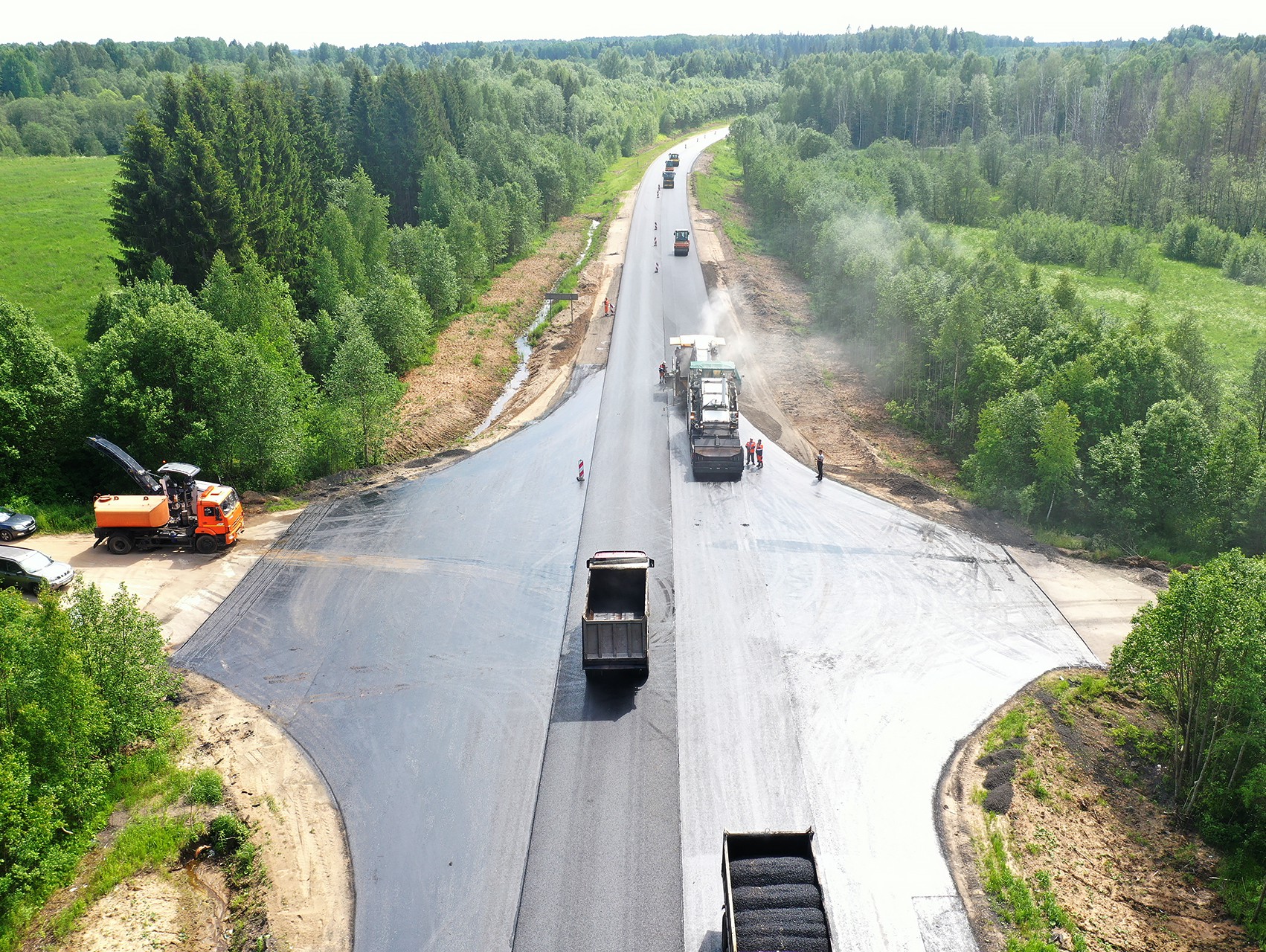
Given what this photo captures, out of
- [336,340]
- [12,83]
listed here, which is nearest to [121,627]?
[336,340]

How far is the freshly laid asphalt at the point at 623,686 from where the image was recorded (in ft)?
68.3

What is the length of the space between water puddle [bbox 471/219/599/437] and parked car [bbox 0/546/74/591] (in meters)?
21.5

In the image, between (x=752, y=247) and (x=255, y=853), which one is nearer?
(x=255, y=853)

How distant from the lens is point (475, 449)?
46.3 meters

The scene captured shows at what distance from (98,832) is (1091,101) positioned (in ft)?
537

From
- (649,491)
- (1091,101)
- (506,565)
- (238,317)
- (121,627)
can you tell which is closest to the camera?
(121,627)

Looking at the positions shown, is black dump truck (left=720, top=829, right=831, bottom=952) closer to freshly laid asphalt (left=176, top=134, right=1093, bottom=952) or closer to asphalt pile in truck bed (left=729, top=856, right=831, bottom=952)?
asphalt pile in truck bed (left=729, top=856, right=831, bottom=952)

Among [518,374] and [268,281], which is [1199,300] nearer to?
[518,374]

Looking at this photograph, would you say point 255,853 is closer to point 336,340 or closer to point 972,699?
point 972,699

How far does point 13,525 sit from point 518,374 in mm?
31418

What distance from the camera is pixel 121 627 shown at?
2481 centimetres

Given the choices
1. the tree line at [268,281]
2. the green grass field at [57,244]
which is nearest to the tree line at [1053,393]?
the tree line at [268,281]

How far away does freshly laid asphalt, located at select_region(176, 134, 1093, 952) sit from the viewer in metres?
20.8

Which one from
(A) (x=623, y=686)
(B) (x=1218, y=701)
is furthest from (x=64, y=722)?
(B) (x=1218, y=701)
